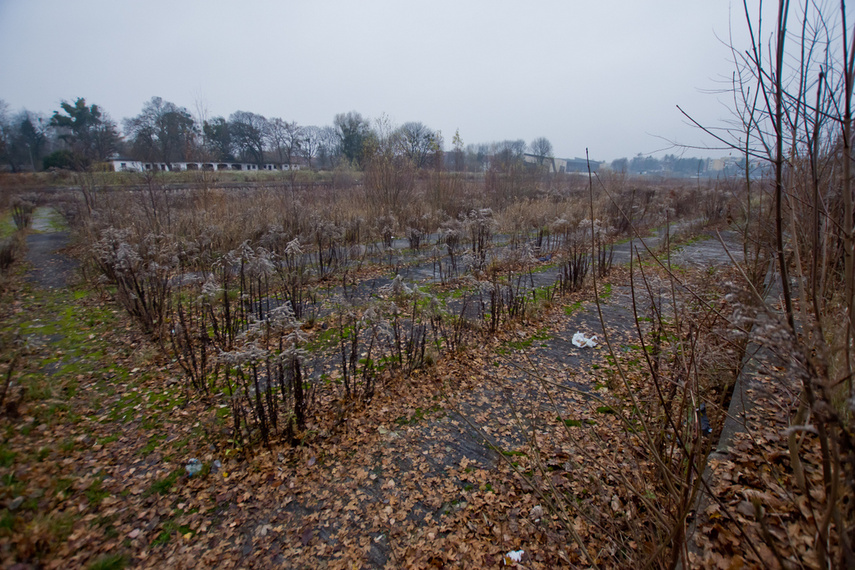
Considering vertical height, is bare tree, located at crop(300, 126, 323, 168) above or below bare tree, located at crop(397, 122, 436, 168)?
above

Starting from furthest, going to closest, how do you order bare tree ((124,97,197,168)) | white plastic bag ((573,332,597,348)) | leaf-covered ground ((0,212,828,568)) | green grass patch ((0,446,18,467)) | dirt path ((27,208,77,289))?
1. bare tree ((124,97,197,168))
2. dirt path ((27,208,77,289))
3. white plastic bag ((573,332,597,348))
4. green grass patch ((0,446,18,467))
5. leaf-covered ground ((0,212,828,568))

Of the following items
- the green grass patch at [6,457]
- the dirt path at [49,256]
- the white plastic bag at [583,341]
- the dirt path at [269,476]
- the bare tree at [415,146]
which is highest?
the bare tree at [415,146]

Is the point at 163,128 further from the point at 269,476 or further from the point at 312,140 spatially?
the point at 269,476

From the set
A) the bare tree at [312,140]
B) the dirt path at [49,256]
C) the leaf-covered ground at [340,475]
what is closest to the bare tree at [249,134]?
the bare tree at [312,140]

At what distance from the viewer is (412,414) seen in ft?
12.2

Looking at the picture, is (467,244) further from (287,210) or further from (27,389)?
(27,389)

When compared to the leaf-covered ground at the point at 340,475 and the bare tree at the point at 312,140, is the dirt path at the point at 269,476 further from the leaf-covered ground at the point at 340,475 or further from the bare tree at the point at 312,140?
the bare tree at the point at 312,140

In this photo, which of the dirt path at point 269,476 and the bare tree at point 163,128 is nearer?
the dirt path at point 269,476

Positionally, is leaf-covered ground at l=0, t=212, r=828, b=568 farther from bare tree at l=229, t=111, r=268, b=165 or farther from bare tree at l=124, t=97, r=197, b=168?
bare tree at l=229, t=111, r=268, b=165

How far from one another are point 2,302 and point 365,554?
7668 millimetres

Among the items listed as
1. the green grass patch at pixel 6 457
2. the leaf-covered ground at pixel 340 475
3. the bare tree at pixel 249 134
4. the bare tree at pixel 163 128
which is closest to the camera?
the leaf-covered ground at pixel 340 475

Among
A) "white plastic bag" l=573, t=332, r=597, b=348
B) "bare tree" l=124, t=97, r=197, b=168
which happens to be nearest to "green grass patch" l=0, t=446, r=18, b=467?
"white plastic bag" l=573, t=332, r=597, b=348

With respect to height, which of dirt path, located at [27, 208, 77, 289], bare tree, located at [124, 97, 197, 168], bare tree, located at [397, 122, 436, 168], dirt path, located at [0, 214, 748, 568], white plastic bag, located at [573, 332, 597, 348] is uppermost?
bare tree, located at [124, 97, 197, 168]

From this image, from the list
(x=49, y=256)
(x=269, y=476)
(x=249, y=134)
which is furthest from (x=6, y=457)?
(x=249, y=134)
